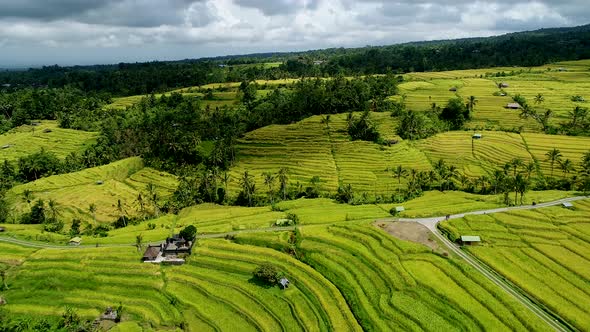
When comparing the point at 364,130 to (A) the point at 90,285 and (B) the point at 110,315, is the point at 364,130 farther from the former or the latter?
(B) the point at 110,315

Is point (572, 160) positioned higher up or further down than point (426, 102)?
further down

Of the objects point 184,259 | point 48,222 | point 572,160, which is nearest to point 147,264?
point 184,259

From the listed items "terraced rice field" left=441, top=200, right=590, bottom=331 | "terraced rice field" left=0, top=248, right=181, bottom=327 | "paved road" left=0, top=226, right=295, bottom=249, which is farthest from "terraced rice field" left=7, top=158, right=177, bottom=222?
"terraced rice field" left=441, top=200, right=590, bottom=331

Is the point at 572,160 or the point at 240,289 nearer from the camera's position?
the point at 240,289

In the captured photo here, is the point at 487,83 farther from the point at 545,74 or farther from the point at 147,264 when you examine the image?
the point at 147,264

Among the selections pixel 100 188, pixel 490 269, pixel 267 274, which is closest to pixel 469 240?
pixel 490 269

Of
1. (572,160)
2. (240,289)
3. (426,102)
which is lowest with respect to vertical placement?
(240,289)
